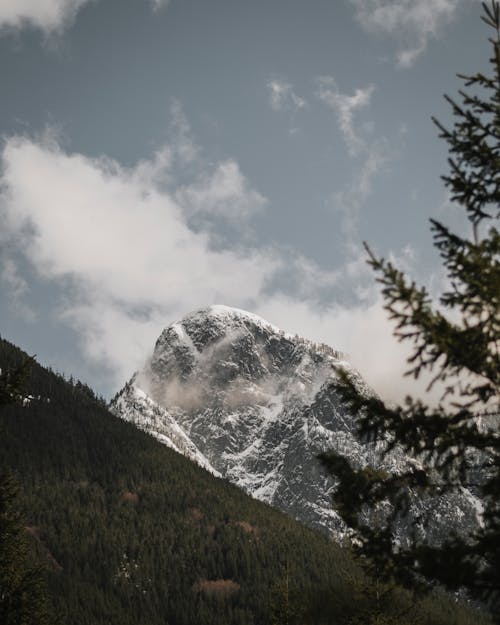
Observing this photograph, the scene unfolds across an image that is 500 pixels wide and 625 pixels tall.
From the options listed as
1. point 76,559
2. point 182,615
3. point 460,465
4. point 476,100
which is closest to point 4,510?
point 460,465

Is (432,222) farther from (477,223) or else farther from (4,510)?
(4,510)

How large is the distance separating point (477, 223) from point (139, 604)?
5348 inches

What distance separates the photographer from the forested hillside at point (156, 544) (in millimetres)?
125562

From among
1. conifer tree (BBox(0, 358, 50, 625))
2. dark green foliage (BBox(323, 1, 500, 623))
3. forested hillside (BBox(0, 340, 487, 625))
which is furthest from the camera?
forested hillside (BBox(0, 340, 487, 625))

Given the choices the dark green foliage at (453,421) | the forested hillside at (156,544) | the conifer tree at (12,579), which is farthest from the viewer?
the forested hillside at (156,544)

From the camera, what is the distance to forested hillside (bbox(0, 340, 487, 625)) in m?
126

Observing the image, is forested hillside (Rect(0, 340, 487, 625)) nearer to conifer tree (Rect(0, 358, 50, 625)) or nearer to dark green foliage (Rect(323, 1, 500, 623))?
conifer tree (Rect(0, 358, 50, 625))

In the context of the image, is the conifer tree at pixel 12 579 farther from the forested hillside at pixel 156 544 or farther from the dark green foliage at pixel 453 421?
the forested hillside at pixel 156 544

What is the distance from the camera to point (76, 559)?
137 m

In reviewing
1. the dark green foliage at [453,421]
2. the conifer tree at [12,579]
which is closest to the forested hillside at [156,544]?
the conifer tree at [12,579]

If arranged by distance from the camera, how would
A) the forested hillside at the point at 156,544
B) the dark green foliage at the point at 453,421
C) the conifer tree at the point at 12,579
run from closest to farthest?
the dark green foliage at the point at 453,421
the conifer tree at the point at 12,579
the forested hillside at the point at 156,544

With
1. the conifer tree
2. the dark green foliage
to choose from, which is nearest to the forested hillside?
the conifer tree

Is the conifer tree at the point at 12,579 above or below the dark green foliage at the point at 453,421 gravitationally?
below

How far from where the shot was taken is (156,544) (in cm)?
15362
